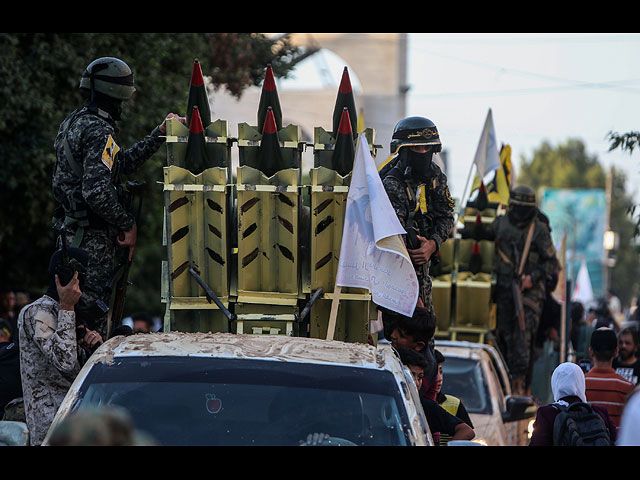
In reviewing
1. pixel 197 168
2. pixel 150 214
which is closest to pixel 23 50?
pixel 150 214

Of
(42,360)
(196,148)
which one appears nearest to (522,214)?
(196,148)

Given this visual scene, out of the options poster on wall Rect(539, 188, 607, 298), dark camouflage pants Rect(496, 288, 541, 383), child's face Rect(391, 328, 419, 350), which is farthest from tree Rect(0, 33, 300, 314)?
poster on wall Rect(539, 188, 607, 298)

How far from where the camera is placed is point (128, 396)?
15.4 feet

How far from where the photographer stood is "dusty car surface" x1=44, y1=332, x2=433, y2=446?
4.62 meters

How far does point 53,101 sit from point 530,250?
6.10 m

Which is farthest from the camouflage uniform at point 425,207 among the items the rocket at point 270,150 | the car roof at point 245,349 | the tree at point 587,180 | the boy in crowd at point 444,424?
the tree at point 587,180

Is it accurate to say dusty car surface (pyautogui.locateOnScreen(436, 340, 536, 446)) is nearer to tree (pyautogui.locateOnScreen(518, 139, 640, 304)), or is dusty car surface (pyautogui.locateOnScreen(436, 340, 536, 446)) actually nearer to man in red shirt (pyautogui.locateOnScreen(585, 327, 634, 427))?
man in red shirt (pyautogui.locateOnScreen(585, 327, 634, 427))

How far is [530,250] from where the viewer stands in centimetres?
1278

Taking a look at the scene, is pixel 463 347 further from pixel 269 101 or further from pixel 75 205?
pixel 75 205

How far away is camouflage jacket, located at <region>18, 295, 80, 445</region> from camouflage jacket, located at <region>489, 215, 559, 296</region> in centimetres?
746

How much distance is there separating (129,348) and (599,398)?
4.40 m

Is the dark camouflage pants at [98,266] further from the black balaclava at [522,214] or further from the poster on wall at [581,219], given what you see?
the poster on wall at [581,219]

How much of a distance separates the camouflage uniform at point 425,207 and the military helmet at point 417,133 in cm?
25
